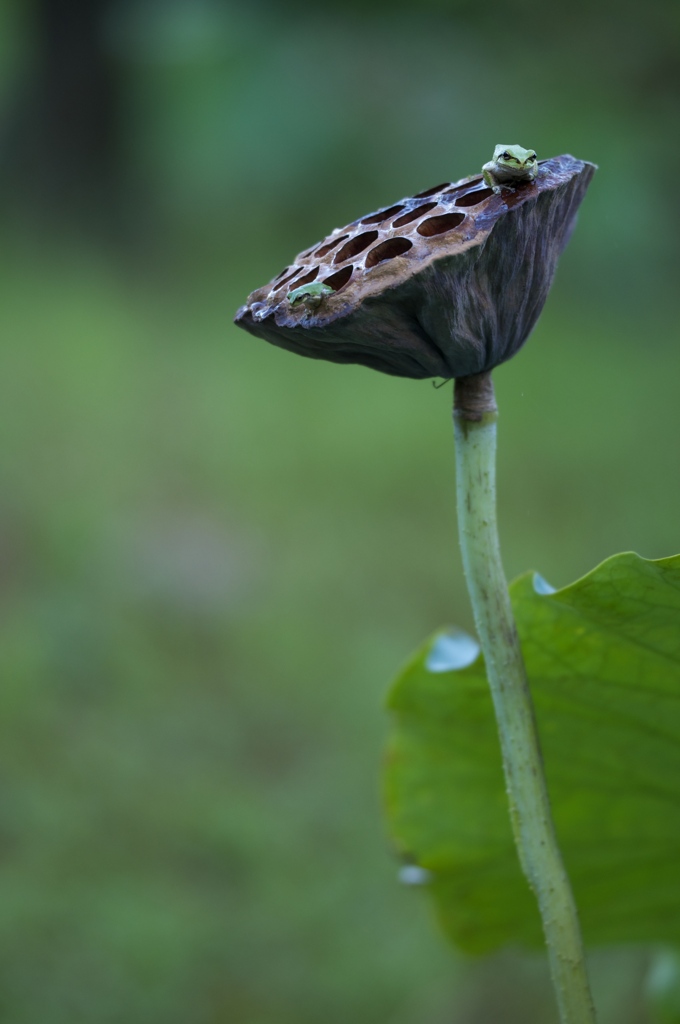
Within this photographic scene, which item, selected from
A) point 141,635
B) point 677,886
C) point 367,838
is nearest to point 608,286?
point 141,635

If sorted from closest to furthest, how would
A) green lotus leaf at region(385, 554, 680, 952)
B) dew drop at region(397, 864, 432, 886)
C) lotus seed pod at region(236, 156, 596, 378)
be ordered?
lotus seed pod at region(236, 156, 596, 378)
green lotus leaf at region(385, 554, 680, 952)
dew drop at region(397, 864, 432, 886)

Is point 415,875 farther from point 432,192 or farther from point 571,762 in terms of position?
point 432,192

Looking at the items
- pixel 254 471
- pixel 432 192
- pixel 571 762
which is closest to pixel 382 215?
pixel 432 192

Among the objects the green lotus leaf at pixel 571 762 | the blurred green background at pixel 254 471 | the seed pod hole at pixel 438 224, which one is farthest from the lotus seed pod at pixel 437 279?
the blurred green background at pixel 254 471

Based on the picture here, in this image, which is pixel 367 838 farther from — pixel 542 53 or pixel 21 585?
pixel 542 53

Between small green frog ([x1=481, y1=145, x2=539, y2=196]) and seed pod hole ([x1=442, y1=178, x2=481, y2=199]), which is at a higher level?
seed pod hole ([x1=442, y1=178, x2=481, y2=199])

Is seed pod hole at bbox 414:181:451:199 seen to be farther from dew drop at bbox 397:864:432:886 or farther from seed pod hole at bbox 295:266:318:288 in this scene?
dew drop at bbox 397:864:432:886

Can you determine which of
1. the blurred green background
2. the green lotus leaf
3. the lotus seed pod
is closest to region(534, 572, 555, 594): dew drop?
the green lotus leaf
